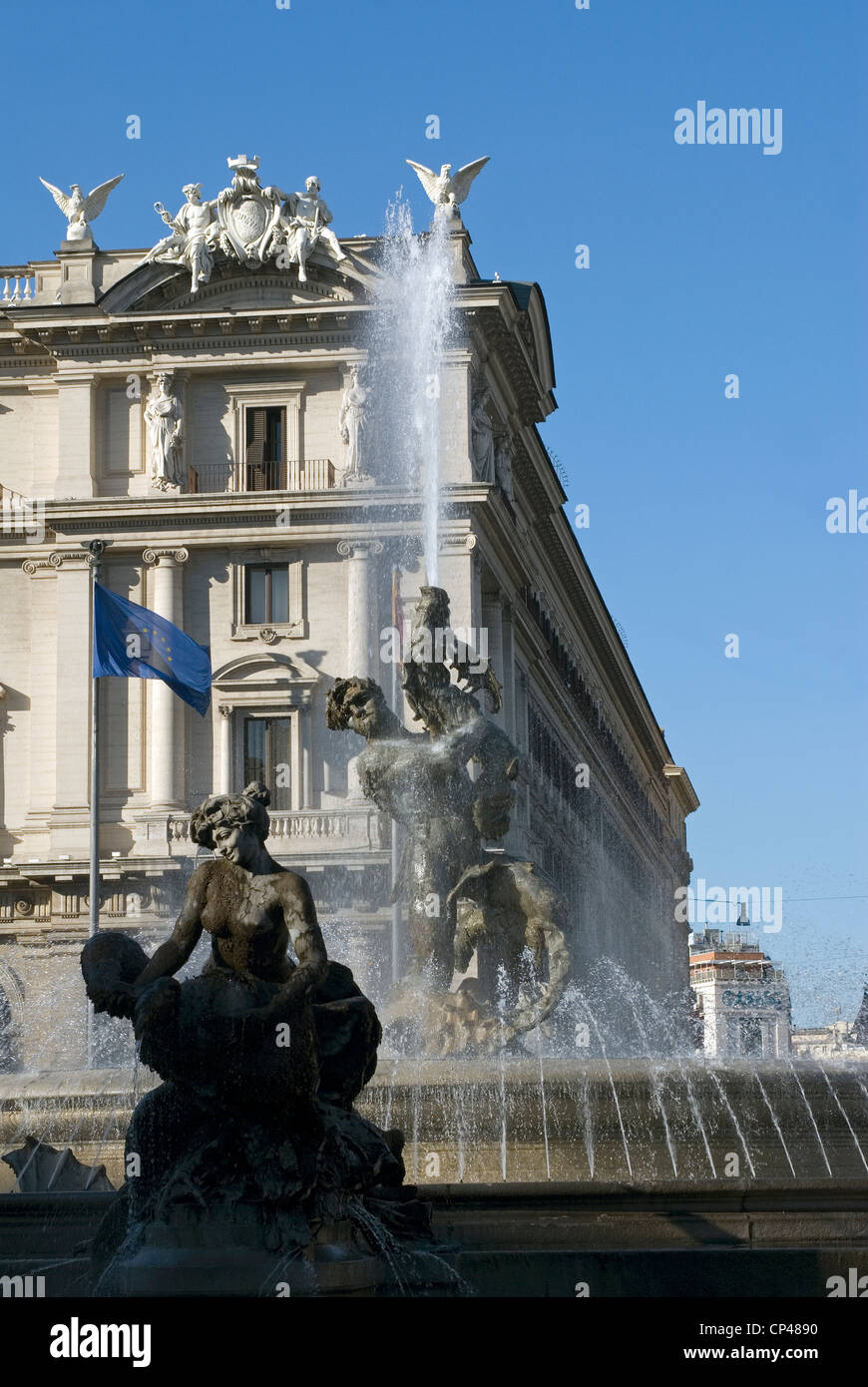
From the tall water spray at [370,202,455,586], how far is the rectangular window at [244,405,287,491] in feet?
7.71

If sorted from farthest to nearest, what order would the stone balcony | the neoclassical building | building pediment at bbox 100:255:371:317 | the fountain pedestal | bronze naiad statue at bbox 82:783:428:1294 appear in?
building pediment at bbox 100:255:371:317
the neoclassical building
the stone balcony
bronze naiad statue at bbox 82:783:428:1294
the fountain pedestal

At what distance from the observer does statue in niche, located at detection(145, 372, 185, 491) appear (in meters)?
45.8

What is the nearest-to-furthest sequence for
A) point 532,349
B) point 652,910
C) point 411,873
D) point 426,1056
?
point 426,1056
point 411,873
point 532,349
point 652,910

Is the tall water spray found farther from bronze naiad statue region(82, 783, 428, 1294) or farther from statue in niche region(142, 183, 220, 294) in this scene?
bronze naiad statue region(82, 783, 428, 1294)

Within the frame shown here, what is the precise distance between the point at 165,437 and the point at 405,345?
5.52 metres

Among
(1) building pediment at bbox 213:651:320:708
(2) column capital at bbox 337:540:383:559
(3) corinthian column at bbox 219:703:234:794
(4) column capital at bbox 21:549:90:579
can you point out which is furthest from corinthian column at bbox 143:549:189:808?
(2) column capital at bbox 337:540:383:559

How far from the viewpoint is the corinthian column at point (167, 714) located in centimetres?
4394

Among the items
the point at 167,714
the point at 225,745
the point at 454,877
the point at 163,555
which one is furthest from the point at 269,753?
the point at 454,877

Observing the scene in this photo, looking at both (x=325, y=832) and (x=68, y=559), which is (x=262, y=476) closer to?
(x=68, y=559)

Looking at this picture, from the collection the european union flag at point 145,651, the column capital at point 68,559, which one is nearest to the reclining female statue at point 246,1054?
the european union flag at point 145,651
